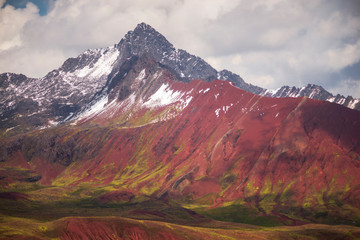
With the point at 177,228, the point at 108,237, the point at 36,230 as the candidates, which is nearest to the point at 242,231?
the point at 177,228

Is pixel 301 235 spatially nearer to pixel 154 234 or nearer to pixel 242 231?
pixel 242 231

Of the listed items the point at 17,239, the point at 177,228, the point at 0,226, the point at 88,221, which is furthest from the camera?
the point at 177,228

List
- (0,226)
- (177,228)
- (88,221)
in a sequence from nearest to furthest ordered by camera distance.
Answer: (0,226), (88,221), (177,228)

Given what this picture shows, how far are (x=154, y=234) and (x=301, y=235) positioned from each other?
70.7 meters

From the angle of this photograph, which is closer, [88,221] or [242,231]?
[88,221]

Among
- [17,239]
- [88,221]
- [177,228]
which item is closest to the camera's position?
[17,239]

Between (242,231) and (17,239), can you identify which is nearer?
(17,239)

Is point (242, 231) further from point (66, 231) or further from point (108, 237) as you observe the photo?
point (66, 231)

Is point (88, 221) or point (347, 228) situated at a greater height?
point (347, 228)

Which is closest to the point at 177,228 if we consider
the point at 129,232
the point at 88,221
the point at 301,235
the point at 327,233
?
the point at 129,232

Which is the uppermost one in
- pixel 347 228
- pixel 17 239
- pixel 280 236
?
pixel 347 228

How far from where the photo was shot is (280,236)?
180750mm

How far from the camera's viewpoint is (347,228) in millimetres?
183625

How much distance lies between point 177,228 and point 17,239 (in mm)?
71884
